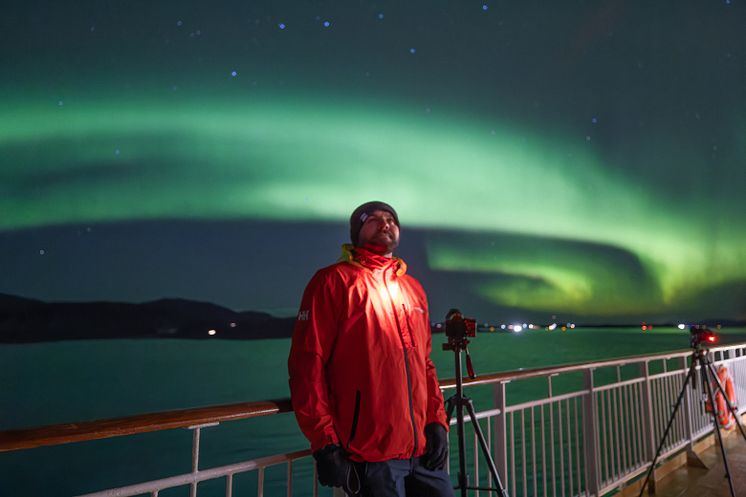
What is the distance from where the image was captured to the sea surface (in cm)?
2292

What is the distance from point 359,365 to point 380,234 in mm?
503

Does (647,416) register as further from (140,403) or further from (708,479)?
(140,403)

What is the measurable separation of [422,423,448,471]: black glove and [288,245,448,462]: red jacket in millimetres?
59

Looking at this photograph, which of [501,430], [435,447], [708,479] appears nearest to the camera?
[435,447]

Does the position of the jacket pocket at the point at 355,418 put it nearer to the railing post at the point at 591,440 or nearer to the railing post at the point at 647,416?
the railing post at the point at 591,440

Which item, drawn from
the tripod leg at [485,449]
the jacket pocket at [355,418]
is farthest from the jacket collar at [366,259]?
the tripod leg at [485,449]

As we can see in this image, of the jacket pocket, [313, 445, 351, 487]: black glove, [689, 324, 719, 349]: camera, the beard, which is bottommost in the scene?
[313, 445, 351, 487]: black glove

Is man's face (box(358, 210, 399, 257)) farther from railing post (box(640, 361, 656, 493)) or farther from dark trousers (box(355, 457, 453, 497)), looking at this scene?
railing post (box(640, 361, 656, 493))

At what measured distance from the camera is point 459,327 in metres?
2.23

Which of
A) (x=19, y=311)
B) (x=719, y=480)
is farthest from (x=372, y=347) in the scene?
(x=19, y=311)

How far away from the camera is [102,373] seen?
3246 inches

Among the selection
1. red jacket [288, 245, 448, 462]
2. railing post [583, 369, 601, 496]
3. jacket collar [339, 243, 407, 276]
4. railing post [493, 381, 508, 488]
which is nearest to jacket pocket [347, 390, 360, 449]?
red jacket [288, 245, 448, 462]

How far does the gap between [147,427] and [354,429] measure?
2.02 feet

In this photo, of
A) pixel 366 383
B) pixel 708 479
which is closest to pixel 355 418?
pixel 366 383
